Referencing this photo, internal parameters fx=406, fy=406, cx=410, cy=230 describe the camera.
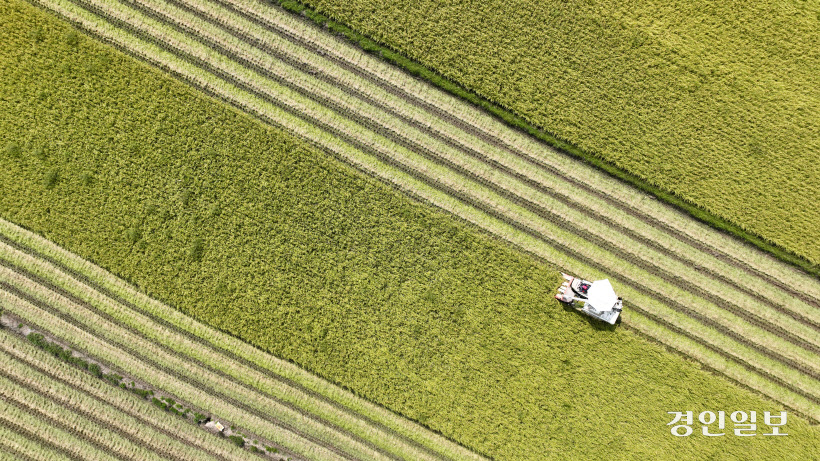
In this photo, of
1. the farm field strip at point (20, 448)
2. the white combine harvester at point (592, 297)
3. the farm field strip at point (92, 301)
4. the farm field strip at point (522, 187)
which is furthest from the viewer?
the farm field strip at point (522, 187)

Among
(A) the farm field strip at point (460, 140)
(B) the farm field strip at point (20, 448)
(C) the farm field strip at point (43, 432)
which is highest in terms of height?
(A) the farm field strip at point (460, 140)

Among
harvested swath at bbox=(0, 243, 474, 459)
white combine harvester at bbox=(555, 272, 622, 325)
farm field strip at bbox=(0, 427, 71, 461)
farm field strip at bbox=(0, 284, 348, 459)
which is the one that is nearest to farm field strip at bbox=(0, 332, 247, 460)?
farm field strip at bbox=(0, 284, 348, 459)

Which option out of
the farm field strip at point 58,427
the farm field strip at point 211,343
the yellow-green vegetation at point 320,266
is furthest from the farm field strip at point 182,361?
the farm field strip at point 58,427

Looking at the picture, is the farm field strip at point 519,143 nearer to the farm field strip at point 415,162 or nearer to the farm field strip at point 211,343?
the farm field strip at point 415,162

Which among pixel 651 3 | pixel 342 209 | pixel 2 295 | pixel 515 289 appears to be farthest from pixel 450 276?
pixel 2 295

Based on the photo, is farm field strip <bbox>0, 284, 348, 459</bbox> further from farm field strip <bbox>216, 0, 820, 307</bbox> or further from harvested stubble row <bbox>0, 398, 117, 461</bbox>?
farm field strip <bbox>216, 0, 820, 307</bbox>

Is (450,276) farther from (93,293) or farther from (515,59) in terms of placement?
(93,293)

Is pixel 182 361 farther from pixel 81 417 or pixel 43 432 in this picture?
pixel 43 432
